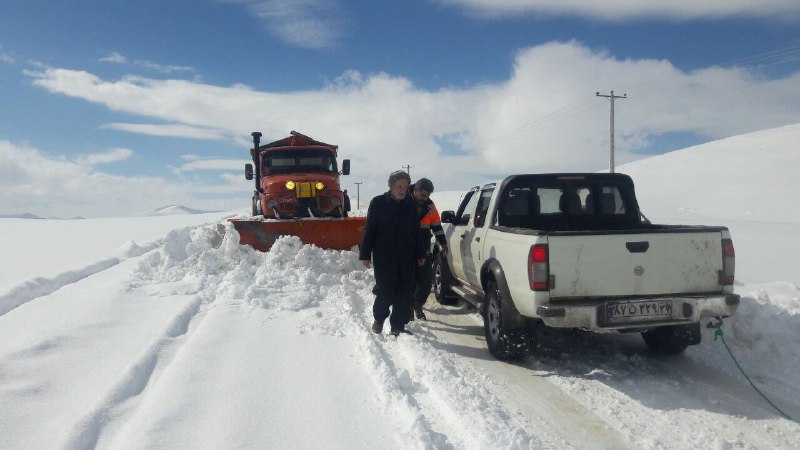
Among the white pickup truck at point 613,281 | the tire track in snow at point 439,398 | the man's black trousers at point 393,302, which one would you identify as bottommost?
the tire track in snow at point 439,398

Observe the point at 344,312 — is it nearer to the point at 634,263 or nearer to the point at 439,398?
the point at 439,398

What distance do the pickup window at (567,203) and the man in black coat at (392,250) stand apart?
3.55ft

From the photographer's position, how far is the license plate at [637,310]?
4.02 metres

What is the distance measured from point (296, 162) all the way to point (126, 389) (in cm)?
883

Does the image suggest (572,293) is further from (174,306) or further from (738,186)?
(738,186)

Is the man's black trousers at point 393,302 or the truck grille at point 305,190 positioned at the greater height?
the truck grille at point 305,190

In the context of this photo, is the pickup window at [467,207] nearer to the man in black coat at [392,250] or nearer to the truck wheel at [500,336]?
the man in black coat at [392,250]

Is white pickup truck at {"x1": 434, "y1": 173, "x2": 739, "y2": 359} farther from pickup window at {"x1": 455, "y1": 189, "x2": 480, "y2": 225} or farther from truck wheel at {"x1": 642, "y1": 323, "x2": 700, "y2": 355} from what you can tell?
pickup window at {"x1": 455, "y1": 189, "x2": 480, "y2": 225}

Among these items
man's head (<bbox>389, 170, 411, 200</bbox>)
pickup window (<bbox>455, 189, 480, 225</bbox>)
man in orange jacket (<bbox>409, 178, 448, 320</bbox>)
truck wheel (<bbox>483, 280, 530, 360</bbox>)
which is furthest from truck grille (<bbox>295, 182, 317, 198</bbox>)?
truck wheel (<bbox>483, 280, 530, 360</bbox>)

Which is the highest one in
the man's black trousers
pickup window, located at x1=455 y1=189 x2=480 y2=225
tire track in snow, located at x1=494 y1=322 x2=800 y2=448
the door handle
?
pickup window, located at x1=455 y1=189 x2=480 y2=225

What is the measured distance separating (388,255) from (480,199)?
1592 mm

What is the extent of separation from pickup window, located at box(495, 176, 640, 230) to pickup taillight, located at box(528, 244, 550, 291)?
1.44 m

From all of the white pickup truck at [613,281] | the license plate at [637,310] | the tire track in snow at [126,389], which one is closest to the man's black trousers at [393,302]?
the white pickup truck at [613,281]

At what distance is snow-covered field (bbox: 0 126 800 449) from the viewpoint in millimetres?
3166
